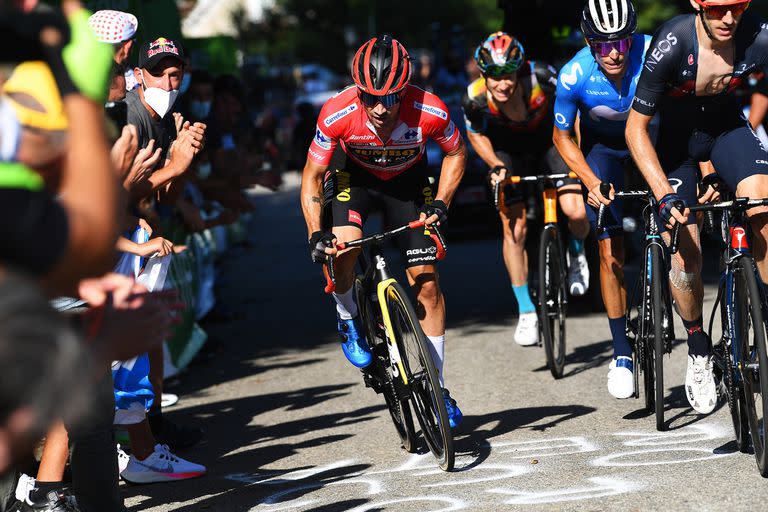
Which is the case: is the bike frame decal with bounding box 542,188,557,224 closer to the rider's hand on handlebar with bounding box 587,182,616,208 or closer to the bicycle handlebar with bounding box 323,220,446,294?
the rider's hand on handlebar with bounding box 587,182,616,208

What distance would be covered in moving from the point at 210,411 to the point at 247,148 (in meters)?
5.25

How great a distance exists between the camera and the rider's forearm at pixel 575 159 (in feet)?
24.0

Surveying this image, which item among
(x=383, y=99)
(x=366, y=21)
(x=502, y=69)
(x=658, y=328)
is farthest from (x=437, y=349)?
(x=366, y=21)

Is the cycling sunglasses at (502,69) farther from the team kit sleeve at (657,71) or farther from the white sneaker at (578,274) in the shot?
the team kit sleeve at (657,71)

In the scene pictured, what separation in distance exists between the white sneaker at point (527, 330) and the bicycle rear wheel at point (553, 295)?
51 centimetres

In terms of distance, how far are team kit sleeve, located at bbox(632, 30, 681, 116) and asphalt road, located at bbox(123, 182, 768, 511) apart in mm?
1750

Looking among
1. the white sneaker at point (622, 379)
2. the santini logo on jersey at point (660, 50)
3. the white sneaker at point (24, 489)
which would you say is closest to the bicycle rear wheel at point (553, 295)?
the white sneaker at point (622, 379)

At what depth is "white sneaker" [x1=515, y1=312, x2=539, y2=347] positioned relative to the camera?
31.8 ft

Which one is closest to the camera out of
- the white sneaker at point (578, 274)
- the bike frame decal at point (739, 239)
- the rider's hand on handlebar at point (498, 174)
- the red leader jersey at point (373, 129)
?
the bike frame decal at point (739, 239)

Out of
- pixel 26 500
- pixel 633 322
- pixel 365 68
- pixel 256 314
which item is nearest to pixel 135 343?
pixel 26 500

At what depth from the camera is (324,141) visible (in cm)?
682

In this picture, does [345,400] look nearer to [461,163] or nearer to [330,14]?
[461,163]

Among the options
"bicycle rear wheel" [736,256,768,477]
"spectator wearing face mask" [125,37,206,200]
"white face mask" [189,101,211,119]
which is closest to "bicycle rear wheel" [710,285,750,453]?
"bicycle rear wheel" [736,256,768,477]

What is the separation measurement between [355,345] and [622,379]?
162 centimetres
